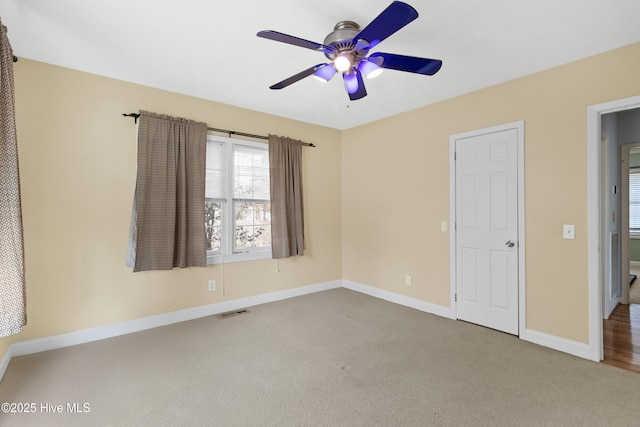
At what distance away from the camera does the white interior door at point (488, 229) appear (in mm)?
3133

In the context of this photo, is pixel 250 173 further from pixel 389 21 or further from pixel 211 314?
pixel 389 21

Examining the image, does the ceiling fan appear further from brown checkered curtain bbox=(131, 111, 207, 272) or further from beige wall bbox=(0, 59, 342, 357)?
beige wall bbox=(0, 59, 342, 357)

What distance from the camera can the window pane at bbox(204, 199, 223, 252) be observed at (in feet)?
12.4

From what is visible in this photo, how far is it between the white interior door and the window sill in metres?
2.54

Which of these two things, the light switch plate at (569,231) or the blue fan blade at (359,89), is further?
the light switch plate at (569,231)

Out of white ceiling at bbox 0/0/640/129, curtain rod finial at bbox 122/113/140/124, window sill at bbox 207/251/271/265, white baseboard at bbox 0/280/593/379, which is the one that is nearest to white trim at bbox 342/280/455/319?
white baseboard at bbox 0/280/593/379

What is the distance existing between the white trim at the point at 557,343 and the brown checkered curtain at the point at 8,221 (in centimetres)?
416

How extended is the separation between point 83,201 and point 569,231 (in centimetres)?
470

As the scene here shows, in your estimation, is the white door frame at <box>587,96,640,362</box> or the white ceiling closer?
the white ceiling

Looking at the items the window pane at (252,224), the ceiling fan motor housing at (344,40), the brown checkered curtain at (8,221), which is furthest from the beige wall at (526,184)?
the brown checkered curtain at (8,221)

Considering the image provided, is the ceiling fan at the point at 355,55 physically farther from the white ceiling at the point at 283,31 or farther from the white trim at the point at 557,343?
the white trim at the point at 557,343

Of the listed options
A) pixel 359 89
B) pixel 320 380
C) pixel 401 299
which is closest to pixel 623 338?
pixel 401 299

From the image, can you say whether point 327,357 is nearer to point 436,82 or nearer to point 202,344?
→ point 202,344

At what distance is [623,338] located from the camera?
302 centimetres
